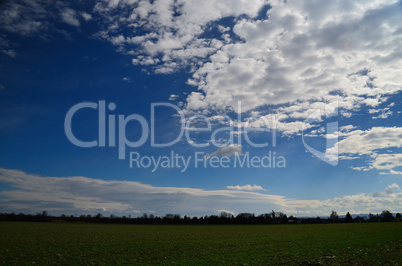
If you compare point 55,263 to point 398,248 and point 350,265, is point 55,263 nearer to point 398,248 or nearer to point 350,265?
point 350,265

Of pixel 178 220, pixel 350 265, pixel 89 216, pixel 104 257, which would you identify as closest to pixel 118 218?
pixel 89 216

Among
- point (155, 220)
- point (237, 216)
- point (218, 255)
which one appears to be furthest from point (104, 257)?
point (237, 216)

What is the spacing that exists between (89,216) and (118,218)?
18.5m

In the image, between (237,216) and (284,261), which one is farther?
(237,216)

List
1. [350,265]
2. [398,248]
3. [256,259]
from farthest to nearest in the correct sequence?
[398,248]
[256,259]
[350,265]

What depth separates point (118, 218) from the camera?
172 meters

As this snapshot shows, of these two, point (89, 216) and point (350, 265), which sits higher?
point (350, 265)

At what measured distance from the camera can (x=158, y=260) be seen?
69.6 feet

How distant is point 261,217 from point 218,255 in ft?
542

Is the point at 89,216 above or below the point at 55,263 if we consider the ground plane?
below

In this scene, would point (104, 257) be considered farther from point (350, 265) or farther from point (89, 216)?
point (89, 216)

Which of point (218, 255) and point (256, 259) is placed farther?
point (218, 255)

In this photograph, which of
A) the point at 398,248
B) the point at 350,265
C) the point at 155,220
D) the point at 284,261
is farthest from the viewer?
the point at 155,220

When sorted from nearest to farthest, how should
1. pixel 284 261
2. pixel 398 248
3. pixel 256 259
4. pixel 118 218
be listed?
pixel 284 261 → pixel 256 259 → pixel 398 248 → pixel 118 218
